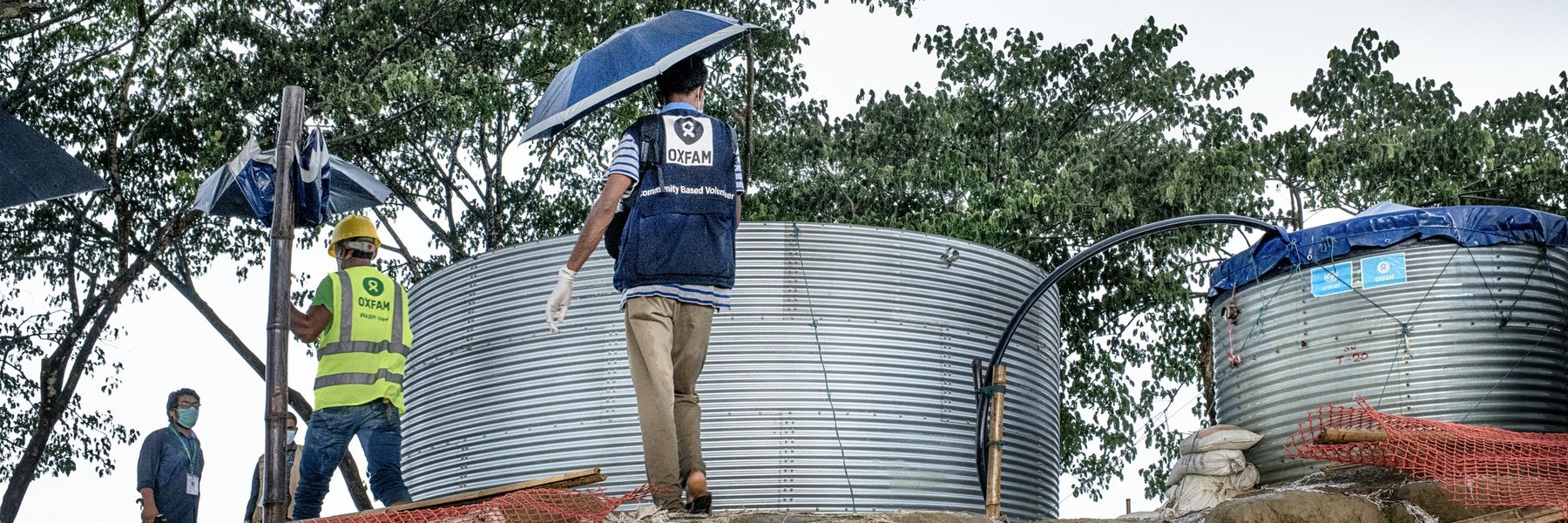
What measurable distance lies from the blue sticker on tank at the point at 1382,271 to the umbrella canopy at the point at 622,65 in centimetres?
366

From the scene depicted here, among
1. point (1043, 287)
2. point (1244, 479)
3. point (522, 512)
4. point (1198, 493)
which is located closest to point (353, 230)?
point (522, 512)

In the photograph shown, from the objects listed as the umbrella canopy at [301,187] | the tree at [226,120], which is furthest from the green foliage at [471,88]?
the umbrella canopy at [301,187]

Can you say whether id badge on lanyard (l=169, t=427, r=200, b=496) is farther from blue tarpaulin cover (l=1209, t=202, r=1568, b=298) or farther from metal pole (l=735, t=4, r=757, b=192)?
blue tarpaulin cover (l=1209, t=202, r=1568, b=298)

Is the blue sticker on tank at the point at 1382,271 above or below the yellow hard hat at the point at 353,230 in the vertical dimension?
below

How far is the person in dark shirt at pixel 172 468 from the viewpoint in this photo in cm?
1027

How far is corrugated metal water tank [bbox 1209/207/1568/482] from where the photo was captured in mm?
8688

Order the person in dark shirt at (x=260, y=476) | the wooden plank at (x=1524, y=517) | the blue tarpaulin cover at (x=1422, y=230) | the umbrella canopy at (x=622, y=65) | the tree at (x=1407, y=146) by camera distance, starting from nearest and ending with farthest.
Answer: the wooden plank at (x=1524, y=517), the umbrella canopy at (x=622, y=65), the blue tarpaulin cover at (x=1422, y=230), the person in dark shirt at (x=260, y=476), the tree at (x=1407, y=146)

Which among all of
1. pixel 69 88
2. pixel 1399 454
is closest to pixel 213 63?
pixel 69 88

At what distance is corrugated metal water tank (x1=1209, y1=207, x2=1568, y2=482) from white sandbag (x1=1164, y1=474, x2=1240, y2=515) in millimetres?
402

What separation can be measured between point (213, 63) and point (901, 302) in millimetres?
10328

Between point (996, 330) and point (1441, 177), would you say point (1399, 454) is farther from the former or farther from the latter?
point (1441, 177)

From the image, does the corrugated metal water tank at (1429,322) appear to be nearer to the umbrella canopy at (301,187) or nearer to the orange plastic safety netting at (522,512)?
the orange plastic safety netting at (522,512)

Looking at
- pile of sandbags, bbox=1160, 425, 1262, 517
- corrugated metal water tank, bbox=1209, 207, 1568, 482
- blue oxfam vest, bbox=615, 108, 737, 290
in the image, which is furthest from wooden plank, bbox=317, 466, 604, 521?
corrugated metal water tank, bbox=1209, 207, 1568, 482

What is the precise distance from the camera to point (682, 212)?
6.91 meters
